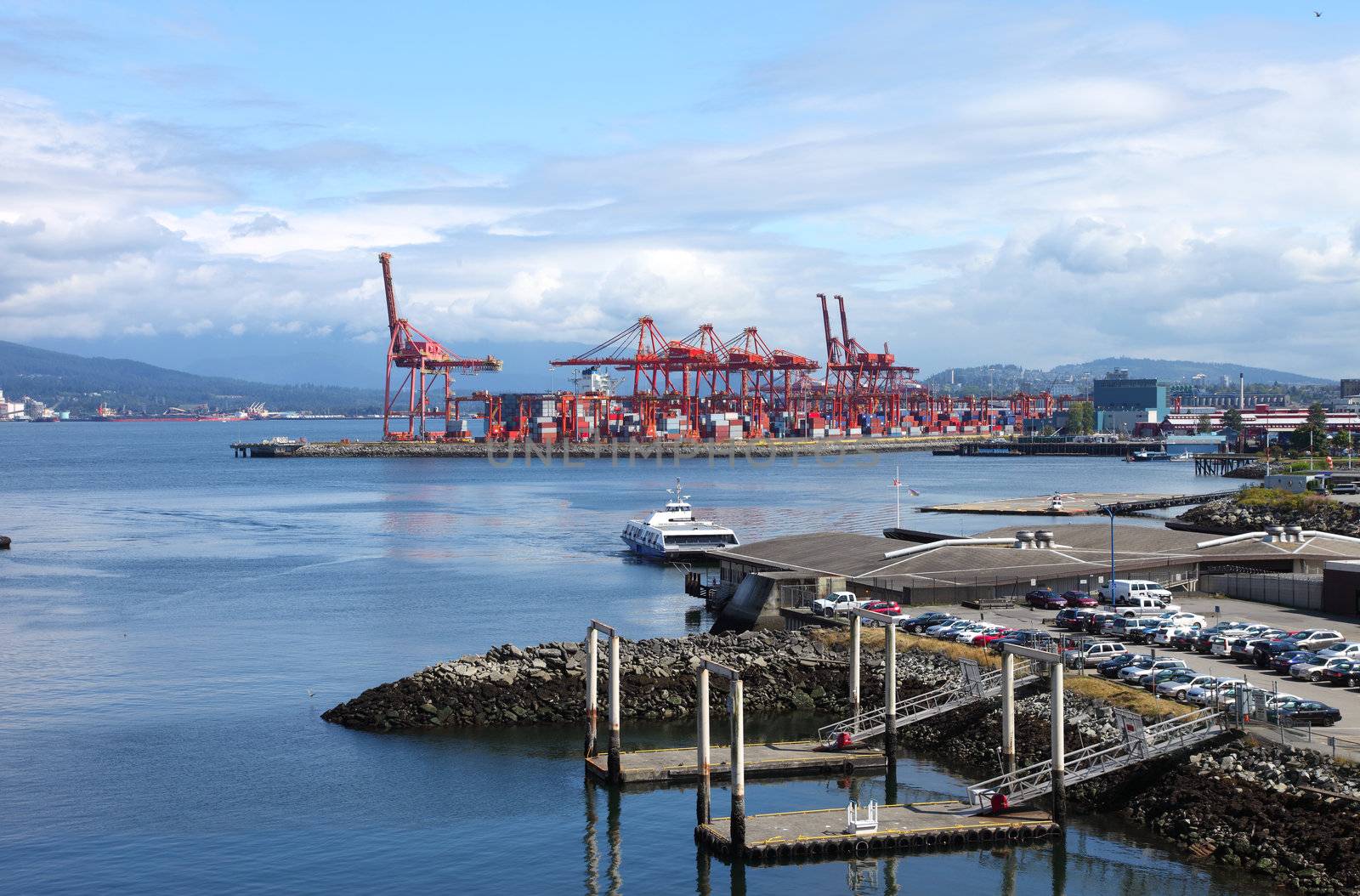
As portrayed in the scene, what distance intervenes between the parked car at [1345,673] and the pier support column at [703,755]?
951cm

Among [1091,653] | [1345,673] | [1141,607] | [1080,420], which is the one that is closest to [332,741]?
[1091,653]

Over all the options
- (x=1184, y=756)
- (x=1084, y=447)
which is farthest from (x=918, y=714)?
(x=1084, y=447)

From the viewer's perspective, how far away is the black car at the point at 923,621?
2508 cm

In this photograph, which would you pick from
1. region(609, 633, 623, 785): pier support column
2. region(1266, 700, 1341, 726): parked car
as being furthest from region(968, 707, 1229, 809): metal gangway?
region(609, 633, 623, 785): pier support column

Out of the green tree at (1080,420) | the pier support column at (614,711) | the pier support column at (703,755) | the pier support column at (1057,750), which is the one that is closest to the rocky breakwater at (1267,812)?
the pier support column at (1057,750)

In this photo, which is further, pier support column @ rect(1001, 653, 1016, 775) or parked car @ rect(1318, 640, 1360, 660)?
parked car @ rect(1318, 640, 1360, 660)

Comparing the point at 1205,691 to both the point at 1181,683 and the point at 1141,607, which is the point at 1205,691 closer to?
the point at 1181,683

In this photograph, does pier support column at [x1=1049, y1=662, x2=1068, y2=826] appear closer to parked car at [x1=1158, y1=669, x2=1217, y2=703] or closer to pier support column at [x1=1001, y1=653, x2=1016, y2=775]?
pier support column at [x1=1001, y1=653, x2=1016, y2=775]

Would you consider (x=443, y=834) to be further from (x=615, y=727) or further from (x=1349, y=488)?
(x=1349, y=488)

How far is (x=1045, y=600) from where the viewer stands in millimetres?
27766

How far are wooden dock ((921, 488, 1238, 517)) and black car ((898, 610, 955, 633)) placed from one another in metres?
33.9

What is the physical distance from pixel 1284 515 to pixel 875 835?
3838cm

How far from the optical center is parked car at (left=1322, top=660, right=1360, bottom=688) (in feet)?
63.8

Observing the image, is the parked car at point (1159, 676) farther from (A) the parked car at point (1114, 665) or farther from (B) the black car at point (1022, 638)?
(B) the black car at point (1022, 638)
